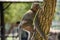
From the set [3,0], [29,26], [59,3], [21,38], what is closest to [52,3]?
[29,26]

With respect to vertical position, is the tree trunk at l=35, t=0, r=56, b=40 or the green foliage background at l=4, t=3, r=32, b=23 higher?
the green foliage background at l=4, t=3, r=32, b=23

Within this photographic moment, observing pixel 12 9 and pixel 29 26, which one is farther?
pixel 12 9

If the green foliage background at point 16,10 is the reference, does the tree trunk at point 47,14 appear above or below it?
below

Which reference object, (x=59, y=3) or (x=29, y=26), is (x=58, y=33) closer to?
(x=59, y=3)

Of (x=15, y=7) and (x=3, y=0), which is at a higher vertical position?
(x=15, y=7)

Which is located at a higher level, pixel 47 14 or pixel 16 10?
pixel 16 10

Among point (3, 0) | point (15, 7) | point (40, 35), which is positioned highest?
point (15, 7)

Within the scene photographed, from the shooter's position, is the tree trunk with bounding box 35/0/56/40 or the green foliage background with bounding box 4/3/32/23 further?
the green foliage background with bounding box 4/3/32/23

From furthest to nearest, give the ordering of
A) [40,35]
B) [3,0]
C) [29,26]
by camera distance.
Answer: [3,0] → [29,26] → [40,35]

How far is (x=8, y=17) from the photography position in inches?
601

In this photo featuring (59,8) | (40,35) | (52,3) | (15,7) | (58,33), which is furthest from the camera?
(15,7)

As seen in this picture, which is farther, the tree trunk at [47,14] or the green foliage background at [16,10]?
the green foliage background at [16,10]

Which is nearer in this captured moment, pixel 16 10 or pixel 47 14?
pixel 47 14

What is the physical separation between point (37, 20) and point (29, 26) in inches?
28.8
